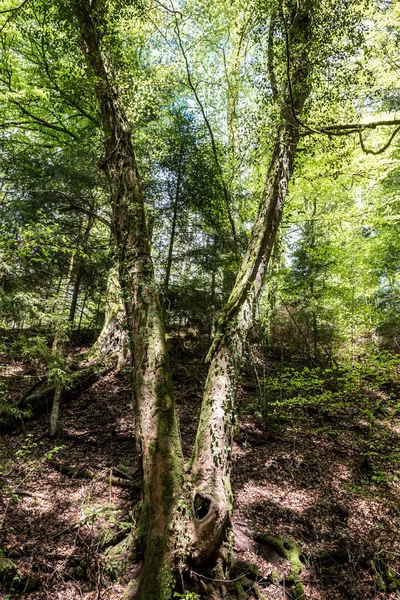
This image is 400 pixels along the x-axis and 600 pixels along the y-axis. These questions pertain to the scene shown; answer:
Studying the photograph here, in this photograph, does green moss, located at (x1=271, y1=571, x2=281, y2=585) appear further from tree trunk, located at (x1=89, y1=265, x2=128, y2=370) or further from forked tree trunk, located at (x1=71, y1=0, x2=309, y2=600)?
tree trunk, located at (x1=89, y1=265, x2=128, y2=370)

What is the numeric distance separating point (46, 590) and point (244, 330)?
359cm

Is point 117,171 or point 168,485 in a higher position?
point 117,171

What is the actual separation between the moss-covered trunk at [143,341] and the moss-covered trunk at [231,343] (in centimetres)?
33

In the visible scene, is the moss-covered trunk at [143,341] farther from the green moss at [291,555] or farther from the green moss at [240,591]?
the green moss at [291,555]

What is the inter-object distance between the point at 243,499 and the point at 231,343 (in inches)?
109

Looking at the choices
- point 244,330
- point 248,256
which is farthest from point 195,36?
point 244,330

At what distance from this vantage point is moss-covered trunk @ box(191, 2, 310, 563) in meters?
3.46

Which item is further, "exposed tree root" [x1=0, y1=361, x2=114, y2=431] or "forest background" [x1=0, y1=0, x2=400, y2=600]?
"exposed tree root" [x1=0, y1=361, x2=114, y2=431]

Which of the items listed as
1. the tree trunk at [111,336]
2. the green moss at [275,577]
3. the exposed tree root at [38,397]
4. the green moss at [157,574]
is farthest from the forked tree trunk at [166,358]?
the tree trunk at [111,336]

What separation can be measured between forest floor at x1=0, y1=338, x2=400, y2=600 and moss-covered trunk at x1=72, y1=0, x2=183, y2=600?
1.64ft

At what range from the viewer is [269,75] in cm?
581

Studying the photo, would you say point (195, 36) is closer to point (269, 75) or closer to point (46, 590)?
point (269, 75)

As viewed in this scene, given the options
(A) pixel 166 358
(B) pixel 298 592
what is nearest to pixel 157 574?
(B) pixel 298 592

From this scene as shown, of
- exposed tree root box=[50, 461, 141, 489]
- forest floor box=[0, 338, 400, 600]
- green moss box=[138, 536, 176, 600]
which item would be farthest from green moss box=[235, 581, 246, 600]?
exposed tree root box=[50, 461, 141, 489]
